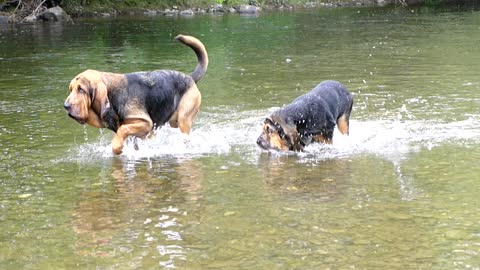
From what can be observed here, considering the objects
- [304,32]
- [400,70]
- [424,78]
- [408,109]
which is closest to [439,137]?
[408,109]

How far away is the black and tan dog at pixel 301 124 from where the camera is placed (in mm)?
9109

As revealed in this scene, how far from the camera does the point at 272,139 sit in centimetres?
916

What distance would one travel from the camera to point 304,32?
29.5m

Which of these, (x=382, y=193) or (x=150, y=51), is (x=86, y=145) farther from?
(x=150, y=51)

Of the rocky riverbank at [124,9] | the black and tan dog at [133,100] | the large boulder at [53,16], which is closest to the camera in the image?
the black and tan dog at [133,100]

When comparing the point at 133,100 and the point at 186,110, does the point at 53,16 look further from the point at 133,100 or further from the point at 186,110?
the point at 133,100

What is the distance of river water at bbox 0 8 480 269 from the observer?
5.72 metres

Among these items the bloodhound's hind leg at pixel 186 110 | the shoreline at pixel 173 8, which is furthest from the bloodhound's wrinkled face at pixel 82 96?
the shoreline at pixel 173 8

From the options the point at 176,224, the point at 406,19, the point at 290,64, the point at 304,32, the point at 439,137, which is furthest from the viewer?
the point at 406,19

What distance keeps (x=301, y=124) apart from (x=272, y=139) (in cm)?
42

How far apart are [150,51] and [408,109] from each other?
12265mm

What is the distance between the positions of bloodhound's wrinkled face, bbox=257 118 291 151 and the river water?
0.14 metres

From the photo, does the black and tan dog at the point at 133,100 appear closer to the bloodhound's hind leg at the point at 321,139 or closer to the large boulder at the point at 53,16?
the bloodhound's hind leg at the point at 321,139

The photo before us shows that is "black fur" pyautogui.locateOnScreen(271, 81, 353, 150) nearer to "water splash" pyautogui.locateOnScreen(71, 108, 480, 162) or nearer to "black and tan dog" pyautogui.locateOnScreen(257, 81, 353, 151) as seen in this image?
"black and tan dog" pyautogui.locateOnScreen(257, 81, 353, 151)
